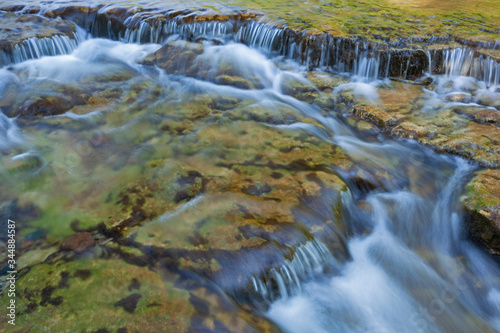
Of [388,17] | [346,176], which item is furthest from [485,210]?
[388,17]

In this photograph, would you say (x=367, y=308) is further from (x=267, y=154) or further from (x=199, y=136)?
(x=199, y=136)

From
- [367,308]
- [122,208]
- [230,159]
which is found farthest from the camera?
[230,159]

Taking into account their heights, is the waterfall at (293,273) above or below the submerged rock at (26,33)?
below

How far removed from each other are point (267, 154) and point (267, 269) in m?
2.03

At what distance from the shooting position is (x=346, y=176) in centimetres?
446

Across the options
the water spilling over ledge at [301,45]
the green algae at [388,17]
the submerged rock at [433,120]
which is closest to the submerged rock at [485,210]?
the submerged rock at [433,120]

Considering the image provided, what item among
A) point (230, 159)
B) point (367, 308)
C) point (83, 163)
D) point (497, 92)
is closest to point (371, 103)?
point (497, 92)

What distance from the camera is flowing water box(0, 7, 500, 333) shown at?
333cm

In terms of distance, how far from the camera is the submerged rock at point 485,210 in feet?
12.2

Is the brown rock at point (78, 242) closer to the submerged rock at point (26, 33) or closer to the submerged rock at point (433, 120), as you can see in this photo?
the submerged rock at point (433, 120)

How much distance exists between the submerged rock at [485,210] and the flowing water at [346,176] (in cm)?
15

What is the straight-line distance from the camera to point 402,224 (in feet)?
14.2

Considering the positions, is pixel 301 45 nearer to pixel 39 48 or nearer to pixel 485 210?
pixel 485 210

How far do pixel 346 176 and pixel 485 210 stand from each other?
1.67 m
